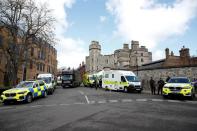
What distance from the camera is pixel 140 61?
8719cm

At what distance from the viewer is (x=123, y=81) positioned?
24031 mm

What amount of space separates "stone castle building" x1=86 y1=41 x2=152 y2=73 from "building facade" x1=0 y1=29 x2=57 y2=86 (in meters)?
30.6

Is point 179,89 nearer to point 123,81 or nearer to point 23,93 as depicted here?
point 123,81

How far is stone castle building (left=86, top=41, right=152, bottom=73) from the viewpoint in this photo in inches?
3408

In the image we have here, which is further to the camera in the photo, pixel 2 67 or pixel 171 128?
pixel 2 67

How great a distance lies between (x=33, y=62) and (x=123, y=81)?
23165 millimetres

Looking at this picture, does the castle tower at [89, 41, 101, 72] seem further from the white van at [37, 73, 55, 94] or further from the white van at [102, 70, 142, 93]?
the white van at [37, 73, 55, 94]

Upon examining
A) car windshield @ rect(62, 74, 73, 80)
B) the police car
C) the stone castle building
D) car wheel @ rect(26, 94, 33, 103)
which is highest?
the stone castle building

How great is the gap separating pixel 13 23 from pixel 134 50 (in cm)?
6648

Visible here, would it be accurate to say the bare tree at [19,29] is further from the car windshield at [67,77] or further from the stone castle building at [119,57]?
the stone castle building at [119,57]

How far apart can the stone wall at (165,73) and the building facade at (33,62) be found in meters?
15.6

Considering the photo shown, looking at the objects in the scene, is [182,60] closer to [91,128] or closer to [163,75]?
[163,75]

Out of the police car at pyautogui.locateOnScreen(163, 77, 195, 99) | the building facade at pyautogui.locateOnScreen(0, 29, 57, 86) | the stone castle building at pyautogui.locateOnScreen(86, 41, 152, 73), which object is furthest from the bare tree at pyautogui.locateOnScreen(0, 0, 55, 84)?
the stone castle building at pyautogui.locateOnScreen(86, 41, 152, 73)

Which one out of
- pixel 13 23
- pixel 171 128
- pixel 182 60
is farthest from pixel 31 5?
pixel 171 128
